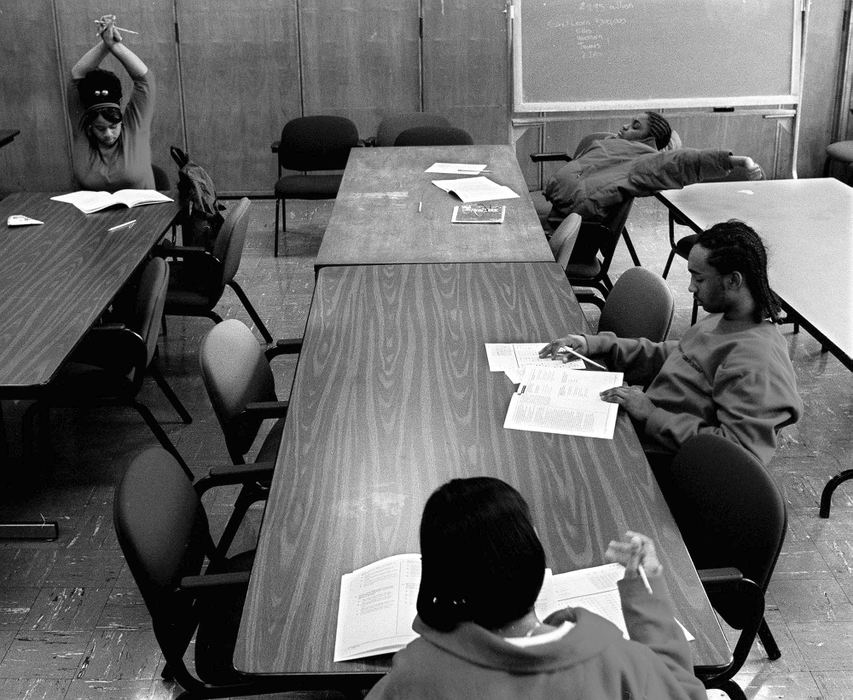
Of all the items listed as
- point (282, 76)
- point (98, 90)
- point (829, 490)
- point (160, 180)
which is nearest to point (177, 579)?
point (829, 490)

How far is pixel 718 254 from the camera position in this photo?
9.05ft

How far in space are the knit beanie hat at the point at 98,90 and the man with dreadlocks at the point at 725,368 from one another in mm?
3041

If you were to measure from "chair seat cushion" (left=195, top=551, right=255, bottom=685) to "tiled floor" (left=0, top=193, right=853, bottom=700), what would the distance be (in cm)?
53

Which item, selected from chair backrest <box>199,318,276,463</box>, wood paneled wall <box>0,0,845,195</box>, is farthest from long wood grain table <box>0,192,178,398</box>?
wood paneled wall <box>0,0,845,195</box>

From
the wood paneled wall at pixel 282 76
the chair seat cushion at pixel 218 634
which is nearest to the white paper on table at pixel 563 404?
the chair seat cushion at pixel 218 634

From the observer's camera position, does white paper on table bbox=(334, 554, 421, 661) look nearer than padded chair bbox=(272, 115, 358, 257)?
Yes

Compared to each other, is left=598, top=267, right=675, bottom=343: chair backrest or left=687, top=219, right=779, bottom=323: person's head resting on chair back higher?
left=687, top=219, right=779, bottom=323: person's head resting on chair back

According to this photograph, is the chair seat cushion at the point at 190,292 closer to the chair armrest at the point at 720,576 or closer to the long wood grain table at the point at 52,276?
the long wood grain table at the point at 52,276

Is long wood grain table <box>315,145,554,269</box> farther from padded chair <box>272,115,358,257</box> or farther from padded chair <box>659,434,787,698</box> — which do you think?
padded chair <box>659,434,787,698</box>

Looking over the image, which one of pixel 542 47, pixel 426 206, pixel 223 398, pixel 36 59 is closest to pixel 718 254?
pixel 223 398

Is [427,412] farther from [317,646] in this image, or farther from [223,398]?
[317,646]

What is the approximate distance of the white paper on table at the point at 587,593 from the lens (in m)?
1.86

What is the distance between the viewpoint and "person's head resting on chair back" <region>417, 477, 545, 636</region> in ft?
4.39

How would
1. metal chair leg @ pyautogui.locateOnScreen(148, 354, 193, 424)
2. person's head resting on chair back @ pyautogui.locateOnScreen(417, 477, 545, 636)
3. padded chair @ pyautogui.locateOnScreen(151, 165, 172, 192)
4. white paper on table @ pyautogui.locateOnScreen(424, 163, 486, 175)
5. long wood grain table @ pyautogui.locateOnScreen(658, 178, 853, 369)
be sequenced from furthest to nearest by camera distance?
padded chair @ pyautogui.locateOnScreen(151, 165, 172, 192)
white paper on table @ pyautogui.locateOnScreen(424, 163, 486, 175)
metal chair leg @ pyautogui.locateOnScreen(148, 354, 193, 424)
long wood grain table @ pyautogui.locateOnScreen(658, 178, 853, 369)
person's head resting on chair back @ pyautogui.locateOnScreen(417, 477, 545, 636)
